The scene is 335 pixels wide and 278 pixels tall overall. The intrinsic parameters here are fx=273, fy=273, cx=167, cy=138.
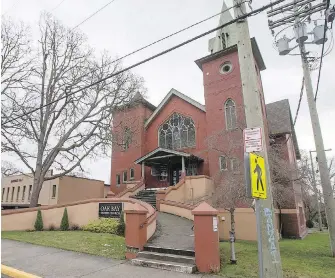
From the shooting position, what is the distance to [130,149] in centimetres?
2873

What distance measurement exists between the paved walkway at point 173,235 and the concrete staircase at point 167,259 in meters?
0.34

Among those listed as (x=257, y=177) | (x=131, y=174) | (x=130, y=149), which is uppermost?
(x=130, y=149)

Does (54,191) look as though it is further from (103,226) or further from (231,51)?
(231,51)

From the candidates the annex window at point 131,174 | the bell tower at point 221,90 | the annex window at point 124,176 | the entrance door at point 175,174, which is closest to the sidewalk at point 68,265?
the bell tower at point 221,90

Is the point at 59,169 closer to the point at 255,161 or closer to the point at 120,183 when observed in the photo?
the point at 120,183

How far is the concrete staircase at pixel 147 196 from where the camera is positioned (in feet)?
65.1

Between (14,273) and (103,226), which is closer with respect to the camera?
(14,273)

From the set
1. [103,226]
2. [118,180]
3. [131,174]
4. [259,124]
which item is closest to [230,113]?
[131,174]

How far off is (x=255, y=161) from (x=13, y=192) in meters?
40.4

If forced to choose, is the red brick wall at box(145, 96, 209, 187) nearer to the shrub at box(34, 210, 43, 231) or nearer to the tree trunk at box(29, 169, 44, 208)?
the tree trunk at box(29, 169, 44, 208)

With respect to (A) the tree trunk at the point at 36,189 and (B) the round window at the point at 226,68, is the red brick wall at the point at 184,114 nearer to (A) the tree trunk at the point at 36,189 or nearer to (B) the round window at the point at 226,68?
(B) the round window at the point at 226,68

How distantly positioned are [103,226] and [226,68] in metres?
18.2

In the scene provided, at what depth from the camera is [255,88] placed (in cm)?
573

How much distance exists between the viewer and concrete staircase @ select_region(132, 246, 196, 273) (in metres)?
7.50
